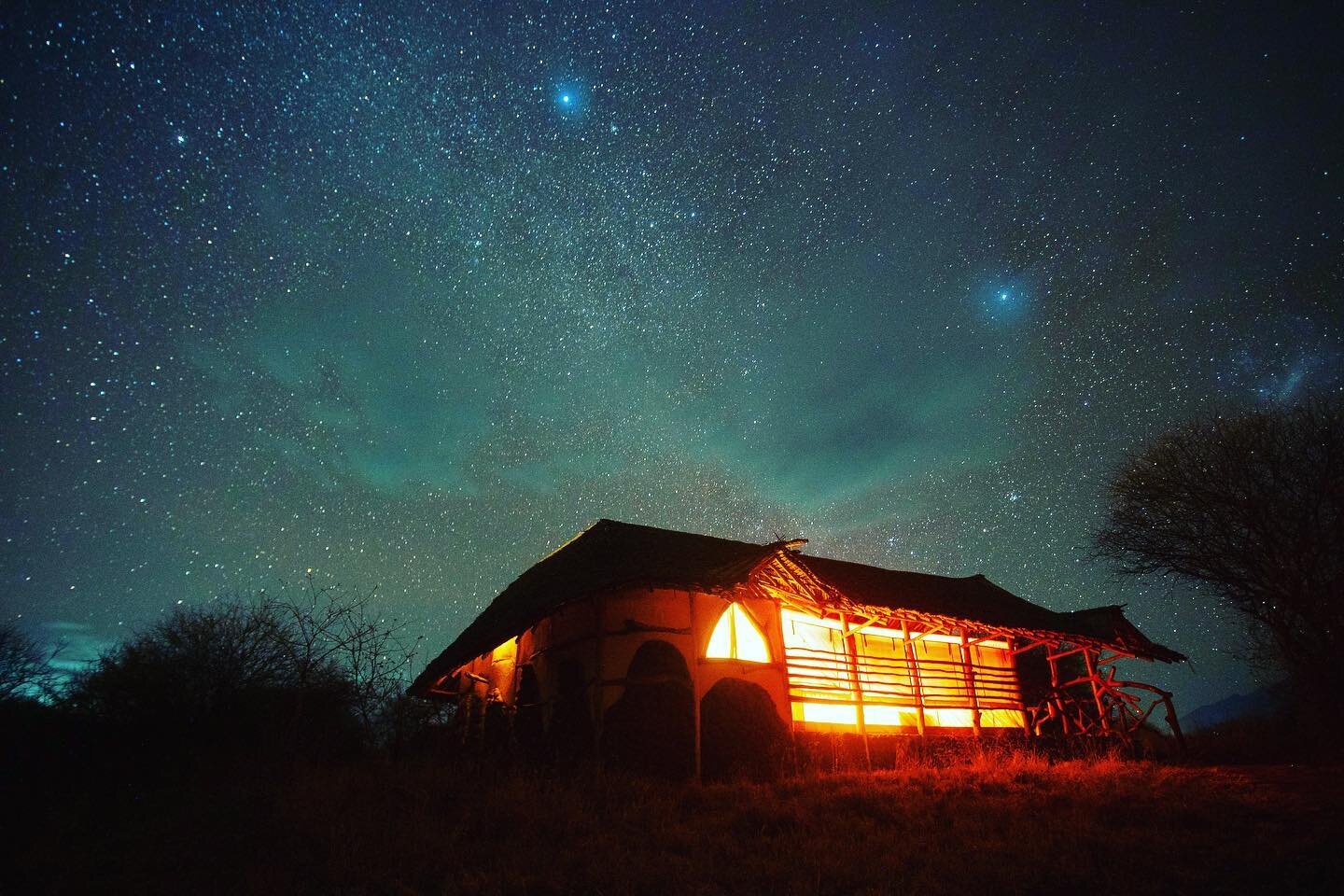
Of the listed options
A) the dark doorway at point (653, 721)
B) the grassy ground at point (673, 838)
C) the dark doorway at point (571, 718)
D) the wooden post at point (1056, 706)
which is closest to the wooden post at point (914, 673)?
the wooden post at point (1056, 706)

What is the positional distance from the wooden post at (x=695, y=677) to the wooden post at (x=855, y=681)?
4.68 metres

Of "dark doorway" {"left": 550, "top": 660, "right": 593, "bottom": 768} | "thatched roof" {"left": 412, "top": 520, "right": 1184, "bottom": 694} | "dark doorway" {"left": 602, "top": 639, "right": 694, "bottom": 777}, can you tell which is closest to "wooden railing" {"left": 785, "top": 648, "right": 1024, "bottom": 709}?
"thatched roof" {"left": 412, "top": 520, "right": 1184, "bottom": 694}

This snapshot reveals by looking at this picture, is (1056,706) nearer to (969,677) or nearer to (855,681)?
(969,677)

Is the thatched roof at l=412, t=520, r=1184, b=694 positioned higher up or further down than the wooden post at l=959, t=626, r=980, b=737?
higher up

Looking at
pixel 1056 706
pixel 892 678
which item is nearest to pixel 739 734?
pixel 892 678

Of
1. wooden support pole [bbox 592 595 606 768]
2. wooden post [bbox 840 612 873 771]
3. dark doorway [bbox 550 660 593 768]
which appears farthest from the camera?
wooden post [bbox 840 612 873 771]

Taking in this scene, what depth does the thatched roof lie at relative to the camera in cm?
1380

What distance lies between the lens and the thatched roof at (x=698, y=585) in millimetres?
13805

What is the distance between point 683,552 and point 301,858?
1038cm

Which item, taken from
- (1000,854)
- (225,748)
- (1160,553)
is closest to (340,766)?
(225,748)

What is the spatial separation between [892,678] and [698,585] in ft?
27.1

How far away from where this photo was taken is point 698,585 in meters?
13.1

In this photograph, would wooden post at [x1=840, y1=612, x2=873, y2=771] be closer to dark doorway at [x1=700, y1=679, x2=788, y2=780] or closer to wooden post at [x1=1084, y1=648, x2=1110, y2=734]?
dark doorway at [x1=700, y1=679, x2=788, y2=780]

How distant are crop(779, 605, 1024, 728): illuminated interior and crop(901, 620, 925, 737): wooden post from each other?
0.03 meters
